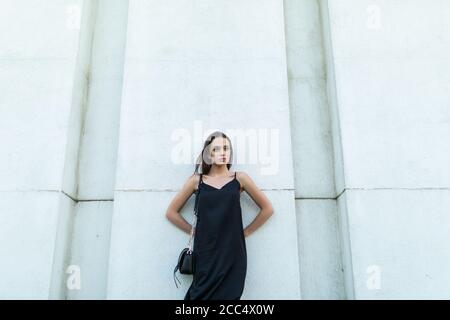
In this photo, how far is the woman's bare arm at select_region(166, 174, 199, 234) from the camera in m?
3.86

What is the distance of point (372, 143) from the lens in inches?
162

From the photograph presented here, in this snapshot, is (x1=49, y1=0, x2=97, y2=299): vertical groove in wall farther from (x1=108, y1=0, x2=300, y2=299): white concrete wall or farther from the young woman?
the young woman

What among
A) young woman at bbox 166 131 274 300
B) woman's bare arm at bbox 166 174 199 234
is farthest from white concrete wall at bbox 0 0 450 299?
young woman at bbox 166 131 274 300

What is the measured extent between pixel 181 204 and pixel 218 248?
24.7 inches

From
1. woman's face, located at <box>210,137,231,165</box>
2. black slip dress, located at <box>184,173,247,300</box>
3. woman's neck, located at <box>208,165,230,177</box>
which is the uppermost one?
woman's face, located at <box>210,137,231,165</box>

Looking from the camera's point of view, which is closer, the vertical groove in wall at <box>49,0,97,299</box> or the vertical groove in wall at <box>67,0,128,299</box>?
the vertical groove in wall at <box>49,0,97,299</box>

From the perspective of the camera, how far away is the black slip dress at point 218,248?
11.2 feet

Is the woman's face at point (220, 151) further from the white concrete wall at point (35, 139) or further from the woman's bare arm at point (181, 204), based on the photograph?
the white concrete wall at point (35, 139)

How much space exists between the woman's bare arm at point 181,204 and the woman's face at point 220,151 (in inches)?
9.8

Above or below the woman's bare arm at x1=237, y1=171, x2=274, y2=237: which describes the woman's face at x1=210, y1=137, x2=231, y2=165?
above

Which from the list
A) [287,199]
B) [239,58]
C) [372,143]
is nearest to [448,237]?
[372,143]

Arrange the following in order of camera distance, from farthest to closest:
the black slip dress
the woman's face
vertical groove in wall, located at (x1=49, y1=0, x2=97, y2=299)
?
vertical groove in wall, located at (x1=49, y1=0, x2=97, y2=299) → the woman's face → the black slip dress
